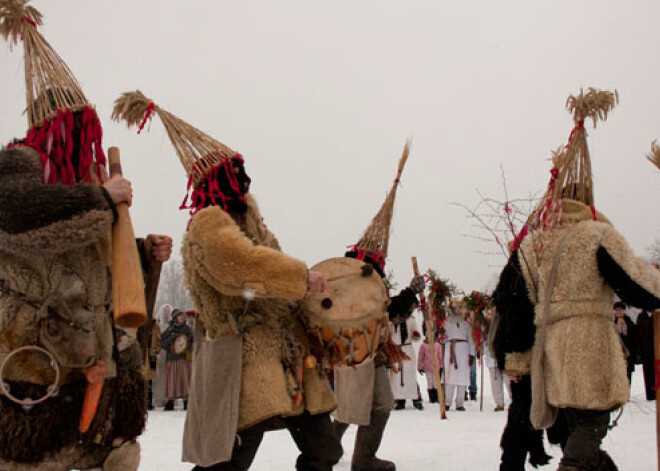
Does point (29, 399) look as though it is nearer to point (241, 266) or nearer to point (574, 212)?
point (241, 266)

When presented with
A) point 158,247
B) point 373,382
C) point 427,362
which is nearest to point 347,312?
point 158,247

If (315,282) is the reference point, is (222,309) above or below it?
below

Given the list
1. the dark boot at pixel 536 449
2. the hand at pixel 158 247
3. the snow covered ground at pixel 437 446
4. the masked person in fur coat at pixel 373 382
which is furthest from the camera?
the snow covered ground at pixel 437 446

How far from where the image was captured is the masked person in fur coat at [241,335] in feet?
10.6

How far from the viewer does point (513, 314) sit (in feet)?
15.6

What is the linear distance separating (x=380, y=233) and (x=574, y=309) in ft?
8.76

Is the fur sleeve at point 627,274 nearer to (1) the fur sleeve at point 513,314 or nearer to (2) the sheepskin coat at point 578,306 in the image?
(2) the sheepskin coat at point 578,306

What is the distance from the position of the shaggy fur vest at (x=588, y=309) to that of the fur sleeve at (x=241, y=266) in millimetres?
2033

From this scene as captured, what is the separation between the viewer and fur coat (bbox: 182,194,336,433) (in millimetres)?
3221

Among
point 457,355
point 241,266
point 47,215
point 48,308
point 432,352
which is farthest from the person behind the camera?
point 457,355

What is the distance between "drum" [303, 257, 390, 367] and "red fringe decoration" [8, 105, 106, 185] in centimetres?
121

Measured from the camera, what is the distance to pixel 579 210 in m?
4.75

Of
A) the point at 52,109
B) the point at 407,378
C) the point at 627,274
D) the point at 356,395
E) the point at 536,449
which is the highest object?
the point at 52,109

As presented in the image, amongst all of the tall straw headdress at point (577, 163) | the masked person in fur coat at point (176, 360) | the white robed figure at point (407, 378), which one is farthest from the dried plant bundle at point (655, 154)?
the masked person in fur coat at point (176, 360)
